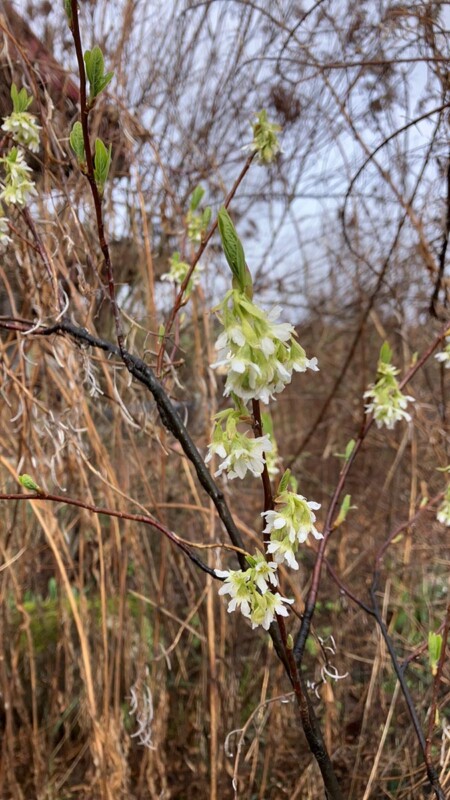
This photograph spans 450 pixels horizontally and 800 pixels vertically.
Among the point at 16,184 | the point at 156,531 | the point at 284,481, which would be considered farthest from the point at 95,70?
the point at 156,531

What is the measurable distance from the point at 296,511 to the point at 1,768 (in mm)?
1258

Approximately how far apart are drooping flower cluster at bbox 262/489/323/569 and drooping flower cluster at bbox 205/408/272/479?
65 mm

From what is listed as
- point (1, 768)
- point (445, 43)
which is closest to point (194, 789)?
point (1, 768)

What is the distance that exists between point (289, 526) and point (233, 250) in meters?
0.29

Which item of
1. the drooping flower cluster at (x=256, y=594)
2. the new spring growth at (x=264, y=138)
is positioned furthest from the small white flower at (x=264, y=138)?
the drooping flower cluster at (x=256, y=594)

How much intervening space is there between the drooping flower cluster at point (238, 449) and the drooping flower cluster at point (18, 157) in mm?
557

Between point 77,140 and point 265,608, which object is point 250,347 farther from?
point 77,140

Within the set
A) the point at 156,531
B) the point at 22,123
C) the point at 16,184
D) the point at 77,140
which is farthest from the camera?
the point at 156,531

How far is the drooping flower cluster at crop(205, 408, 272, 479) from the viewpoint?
0.56 meters

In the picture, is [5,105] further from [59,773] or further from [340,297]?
[340,297]

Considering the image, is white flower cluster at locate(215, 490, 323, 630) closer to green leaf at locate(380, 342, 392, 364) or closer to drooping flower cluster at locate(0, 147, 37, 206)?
green leaf at locate(380, 342, 392, 364)

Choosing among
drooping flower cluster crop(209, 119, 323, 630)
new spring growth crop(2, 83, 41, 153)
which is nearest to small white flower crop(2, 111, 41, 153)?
new spring growth crop(2, 83, 41, 153)

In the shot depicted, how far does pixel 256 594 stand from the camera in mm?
602

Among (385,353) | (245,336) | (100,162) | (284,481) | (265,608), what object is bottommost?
(265,608)
